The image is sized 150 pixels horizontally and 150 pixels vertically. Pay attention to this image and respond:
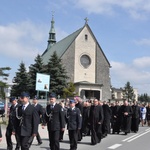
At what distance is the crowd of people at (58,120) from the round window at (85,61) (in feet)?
129

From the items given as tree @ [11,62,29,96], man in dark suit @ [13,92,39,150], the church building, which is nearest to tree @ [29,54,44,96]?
tree @ [11,62,29,96]

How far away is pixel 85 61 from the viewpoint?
194ft

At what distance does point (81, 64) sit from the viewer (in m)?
58.0

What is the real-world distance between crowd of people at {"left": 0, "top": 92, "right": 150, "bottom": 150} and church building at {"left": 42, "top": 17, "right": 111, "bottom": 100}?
3757 cm

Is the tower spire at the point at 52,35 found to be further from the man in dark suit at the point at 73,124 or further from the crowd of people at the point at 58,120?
the man in dark suit at the point at 73,124

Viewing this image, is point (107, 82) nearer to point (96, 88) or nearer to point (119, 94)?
point (96, 88)

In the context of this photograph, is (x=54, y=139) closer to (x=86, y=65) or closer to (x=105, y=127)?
(x=105, y=127)

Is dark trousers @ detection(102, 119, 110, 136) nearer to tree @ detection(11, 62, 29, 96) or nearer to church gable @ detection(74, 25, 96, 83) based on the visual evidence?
tree @ detection(11, 62, 29, 96)

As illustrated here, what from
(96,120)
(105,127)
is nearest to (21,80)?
(105,127)

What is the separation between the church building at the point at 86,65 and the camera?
56438mm

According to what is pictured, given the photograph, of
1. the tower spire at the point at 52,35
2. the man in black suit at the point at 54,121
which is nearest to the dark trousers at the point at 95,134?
the man in black suit at the point at 54,121

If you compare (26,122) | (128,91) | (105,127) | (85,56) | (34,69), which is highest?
(85,56)

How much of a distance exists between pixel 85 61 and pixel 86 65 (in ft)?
2.96

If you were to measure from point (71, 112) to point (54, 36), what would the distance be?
7438 cm
